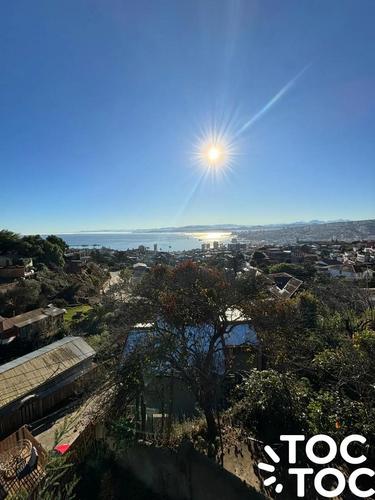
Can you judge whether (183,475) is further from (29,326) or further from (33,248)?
(33,248)

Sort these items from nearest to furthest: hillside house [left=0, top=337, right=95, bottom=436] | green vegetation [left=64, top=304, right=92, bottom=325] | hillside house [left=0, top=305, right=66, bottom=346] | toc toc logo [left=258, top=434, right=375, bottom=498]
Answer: toc toc logo [left=258, top=434, right=375, bottom=498] < hillside house [left=0, top=337, right=95, bottom=436] < hillside house [left=0, top=305, right=66, bottom=346] < green vegetation [left=64, top=304, right=92, bottom=325]

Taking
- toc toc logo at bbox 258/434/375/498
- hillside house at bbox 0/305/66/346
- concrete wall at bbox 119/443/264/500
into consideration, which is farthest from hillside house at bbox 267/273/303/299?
hillside house at bbox 0/305/66/346

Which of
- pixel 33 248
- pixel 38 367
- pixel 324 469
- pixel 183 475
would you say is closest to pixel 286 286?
pixel 38 367

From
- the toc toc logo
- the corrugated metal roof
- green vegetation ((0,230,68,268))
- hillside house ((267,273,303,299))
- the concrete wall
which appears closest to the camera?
the toc toc logo

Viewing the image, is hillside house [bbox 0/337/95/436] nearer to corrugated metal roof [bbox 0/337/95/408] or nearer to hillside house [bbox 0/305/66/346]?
corrugated metal roof [bbox 0/337/95/408]

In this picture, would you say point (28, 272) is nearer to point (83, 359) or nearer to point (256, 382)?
point (83, 359)

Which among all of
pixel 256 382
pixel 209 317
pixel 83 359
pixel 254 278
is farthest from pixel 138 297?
pixel 83 359
